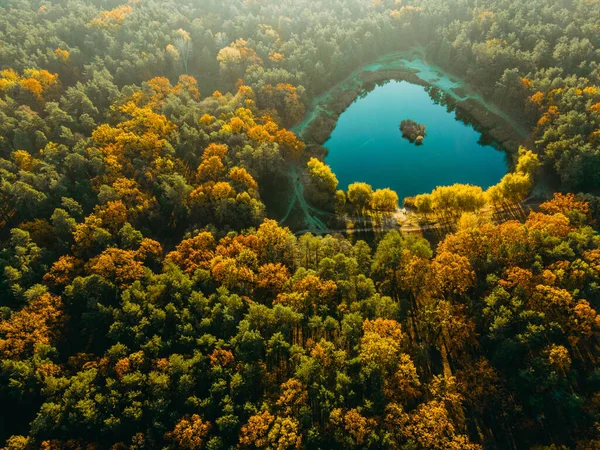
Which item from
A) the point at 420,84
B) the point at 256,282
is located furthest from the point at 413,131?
the point at 256,282

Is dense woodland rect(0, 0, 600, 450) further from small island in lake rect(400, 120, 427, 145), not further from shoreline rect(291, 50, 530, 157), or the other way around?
small island in lake rect(400, 120, 427, 145)

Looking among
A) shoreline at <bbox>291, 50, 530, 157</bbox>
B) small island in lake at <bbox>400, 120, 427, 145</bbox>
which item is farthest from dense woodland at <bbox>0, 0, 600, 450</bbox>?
small island in lake at <bbox>400, 120, 427, 145</bbox>

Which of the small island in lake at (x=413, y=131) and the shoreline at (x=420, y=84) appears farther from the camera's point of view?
the small island in lake at (x=413, y=131)

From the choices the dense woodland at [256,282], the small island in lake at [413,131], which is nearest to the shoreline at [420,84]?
the dense woodland at [256,282]

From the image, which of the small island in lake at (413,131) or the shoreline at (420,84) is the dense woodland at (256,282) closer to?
the shoreline at (420,84)

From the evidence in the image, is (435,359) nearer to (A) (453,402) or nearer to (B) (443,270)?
(A) (453,402)

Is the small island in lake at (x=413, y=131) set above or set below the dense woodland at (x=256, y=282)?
above
